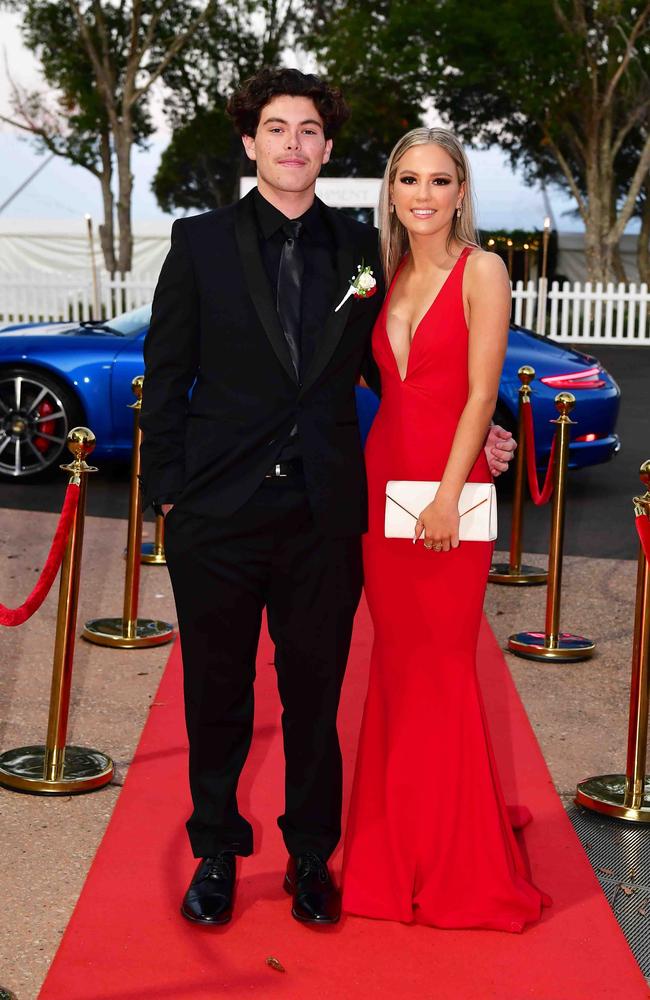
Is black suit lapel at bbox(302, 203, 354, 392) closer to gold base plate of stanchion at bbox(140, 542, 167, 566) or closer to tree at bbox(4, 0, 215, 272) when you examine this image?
gold base plate of stanchion at bbox(140, 542, 167, 566)

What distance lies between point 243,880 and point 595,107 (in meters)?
28.2

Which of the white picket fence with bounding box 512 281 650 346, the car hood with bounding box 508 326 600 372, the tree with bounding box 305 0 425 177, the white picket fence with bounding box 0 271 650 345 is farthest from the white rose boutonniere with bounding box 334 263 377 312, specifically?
the tree with bounding box 305 0 425 177

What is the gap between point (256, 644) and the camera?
3572 mm

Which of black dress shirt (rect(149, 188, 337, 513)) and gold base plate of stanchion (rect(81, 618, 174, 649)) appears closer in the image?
black dress shirt (rect(149, 188, 337, 513))

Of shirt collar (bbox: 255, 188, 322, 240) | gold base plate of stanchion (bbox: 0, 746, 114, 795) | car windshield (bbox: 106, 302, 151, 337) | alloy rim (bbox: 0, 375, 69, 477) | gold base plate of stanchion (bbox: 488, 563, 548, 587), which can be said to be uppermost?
shirt collar (bbox: 255, 188, 322, 240)

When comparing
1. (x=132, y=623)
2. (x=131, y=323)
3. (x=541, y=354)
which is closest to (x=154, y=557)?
(x=132, y=623)

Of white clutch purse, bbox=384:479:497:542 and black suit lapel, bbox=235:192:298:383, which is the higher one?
black suit lapel, bbox=235:192:298:383

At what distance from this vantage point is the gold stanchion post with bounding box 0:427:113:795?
4441 millimetres

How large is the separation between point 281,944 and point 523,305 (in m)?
23.7

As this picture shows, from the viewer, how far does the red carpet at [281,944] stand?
3.20m

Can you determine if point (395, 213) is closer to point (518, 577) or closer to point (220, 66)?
point (518, 577)

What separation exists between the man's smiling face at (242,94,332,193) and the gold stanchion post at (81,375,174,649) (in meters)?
2.84

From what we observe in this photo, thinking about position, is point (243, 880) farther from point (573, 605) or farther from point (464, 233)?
point (573, 605)

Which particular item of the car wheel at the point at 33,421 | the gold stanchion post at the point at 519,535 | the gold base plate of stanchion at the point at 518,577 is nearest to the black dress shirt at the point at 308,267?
the gold stanchion post at the point at 519,535
